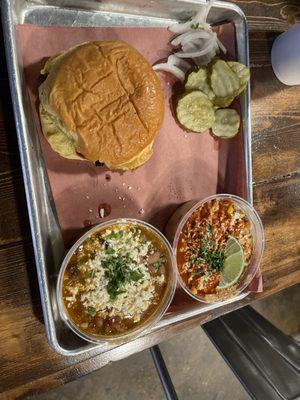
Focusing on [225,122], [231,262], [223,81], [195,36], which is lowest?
[231,262]

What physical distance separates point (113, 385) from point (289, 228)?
2.09 metres

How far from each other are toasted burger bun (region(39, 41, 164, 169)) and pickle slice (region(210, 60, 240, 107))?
0.47 meters

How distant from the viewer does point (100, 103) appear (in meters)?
1.91

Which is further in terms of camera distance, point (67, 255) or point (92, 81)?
point (67, 255)

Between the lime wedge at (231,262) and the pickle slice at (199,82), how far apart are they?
2.82 feet

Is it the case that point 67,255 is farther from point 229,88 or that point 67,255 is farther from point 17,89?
point 229,88

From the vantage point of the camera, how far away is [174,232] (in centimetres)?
237

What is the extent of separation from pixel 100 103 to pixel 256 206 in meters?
1.33

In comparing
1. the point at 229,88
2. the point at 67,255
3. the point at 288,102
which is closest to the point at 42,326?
the point at 67,255

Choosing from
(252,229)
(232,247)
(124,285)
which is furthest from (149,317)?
(252,229)

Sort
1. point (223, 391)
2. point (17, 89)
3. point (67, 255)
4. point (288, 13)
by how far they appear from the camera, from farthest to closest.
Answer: point (223, 391) → point (288, 13) → point (67, 255) → point (17, 89)

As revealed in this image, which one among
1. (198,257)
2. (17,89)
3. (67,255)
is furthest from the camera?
(198,257)

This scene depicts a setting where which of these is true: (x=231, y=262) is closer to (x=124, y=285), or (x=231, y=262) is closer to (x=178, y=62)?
(x=124, y=285)

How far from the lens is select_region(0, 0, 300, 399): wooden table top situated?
82.2 inches
